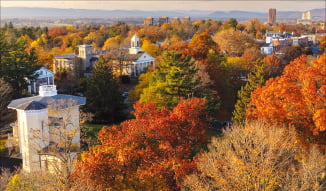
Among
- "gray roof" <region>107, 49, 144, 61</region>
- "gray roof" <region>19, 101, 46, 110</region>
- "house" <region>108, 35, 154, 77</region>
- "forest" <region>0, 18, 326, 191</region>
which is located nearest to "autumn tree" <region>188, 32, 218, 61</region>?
"forest" <region>0, 18, 326, 191</region>

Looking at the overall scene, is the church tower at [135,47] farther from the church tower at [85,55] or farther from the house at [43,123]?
the house at [43,123]

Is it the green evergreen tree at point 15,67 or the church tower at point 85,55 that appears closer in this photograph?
the green evergreen tree at point 15,67

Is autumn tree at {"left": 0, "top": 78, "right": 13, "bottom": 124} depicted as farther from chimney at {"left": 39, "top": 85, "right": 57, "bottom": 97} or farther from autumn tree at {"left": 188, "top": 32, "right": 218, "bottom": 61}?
autumn tree at {"left": 188, "top": 32, "right": 218, "bottom": 61}

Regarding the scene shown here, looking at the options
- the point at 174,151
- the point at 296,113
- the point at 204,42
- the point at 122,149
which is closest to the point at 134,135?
the point at 122,149

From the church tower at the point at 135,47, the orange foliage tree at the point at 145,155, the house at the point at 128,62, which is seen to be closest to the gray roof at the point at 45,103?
the orange foliage tree at the point at 145,155

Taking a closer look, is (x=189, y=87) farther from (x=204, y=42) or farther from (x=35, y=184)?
(x=204, y=42)

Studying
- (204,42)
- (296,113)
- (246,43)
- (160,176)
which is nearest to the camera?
(160,176)

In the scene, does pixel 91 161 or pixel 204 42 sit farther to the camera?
pixel 204 42
